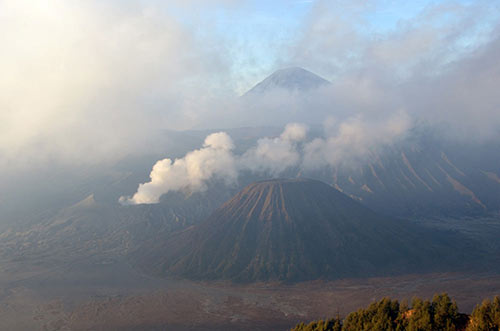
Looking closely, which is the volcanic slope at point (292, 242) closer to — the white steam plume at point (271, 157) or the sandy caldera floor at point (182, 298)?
the sandy caldera floor at point (182, 298)

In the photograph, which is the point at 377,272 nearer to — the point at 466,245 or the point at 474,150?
the point at 466,245

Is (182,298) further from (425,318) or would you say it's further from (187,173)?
(187,173)

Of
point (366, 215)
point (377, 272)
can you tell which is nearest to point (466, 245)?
point (366, 215)

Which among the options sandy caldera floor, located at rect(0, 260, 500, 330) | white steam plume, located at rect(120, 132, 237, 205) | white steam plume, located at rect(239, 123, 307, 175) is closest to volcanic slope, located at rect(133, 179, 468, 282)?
sandy caldera floor, located at rect(0, 260, 500, 330)

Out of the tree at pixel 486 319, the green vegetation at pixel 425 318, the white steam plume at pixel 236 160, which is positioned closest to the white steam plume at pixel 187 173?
the white steam plume at pixel 236 160

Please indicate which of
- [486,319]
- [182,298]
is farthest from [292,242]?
[486,319]

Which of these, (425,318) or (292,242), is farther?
(292,242)

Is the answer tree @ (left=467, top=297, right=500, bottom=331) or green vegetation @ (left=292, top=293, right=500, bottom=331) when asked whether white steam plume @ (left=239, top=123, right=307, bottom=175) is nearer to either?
green vegetation @ (left=292, top=293, right=500, bottom=331)
